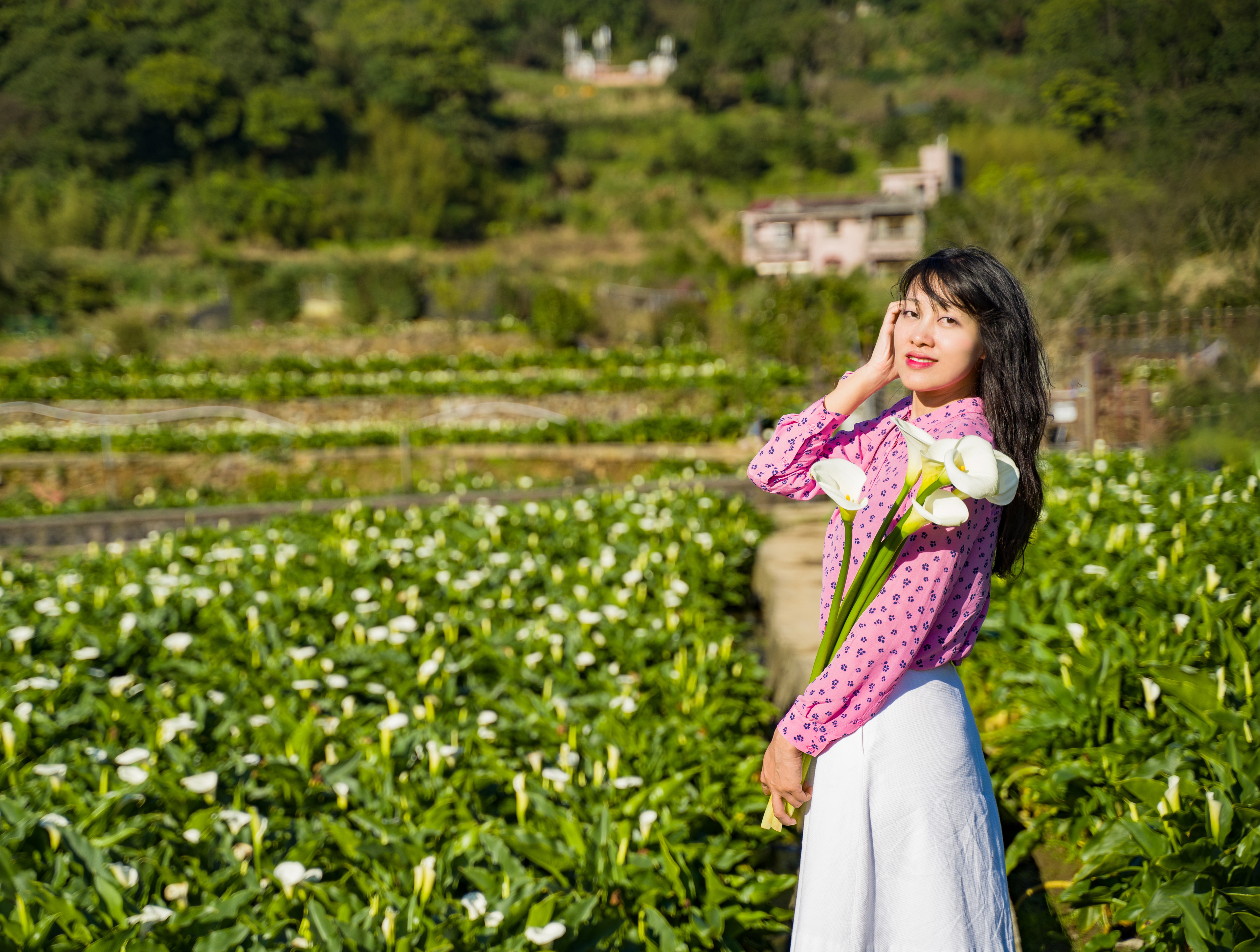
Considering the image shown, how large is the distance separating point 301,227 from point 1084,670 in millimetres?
32024

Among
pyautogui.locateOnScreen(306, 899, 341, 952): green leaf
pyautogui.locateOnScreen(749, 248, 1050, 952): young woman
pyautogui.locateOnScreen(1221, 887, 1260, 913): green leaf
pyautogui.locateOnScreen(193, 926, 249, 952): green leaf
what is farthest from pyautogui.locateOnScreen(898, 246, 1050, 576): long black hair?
pyautogui.locateOnScreen(193, 926, 249, 952): green leaf

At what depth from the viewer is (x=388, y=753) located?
2.71 metres

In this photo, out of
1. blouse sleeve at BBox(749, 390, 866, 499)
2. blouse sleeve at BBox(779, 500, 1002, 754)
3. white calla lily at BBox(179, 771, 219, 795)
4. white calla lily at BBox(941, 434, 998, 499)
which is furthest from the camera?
white calla lily at BBox(179, 771, 219, 795)

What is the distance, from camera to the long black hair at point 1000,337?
4.52 feet

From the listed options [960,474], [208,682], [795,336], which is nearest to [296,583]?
[208,682]

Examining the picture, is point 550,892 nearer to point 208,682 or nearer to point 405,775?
point 405,775

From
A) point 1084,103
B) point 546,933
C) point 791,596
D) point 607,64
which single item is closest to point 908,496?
point 546,933

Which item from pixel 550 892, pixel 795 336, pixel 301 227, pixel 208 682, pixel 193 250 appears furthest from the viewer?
pixel 301 227

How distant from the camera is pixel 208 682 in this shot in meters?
Result: 3.44

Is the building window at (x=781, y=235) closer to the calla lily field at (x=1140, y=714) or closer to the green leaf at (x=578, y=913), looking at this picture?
the calla lily field at (x=1140, y=714)

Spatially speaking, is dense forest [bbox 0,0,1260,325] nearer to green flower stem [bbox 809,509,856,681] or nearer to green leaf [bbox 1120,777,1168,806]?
green leaf [bbox 1120,777,1168,806]

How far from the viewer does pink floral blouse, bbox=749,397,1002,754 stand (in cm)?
133

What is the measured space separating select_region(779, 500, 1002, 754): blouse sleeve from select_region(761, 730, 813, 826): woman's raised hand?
3 cm

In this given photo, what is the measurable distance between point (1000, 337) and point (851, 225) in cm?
2909
